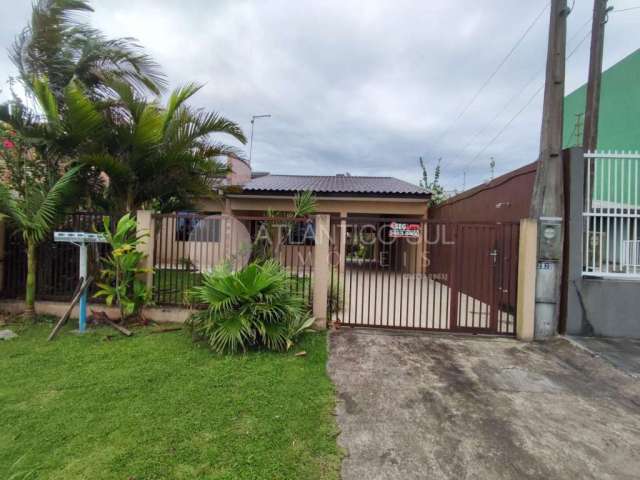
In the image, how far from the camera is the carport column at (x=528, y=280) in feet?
17.1

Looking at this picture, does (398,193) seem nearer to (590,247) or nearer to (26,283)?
(590,247)

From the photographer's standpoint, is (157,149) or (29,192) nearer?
(29,192)

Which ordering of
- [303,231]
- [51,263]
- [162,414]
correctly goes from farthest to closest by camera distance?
1. [303,231]
2. [51,263]
3. [162,414]

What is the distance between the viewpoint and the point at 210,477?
2.14 m

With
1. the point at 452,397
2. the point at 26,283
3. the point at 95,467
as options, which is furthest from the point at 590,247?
the point at 26,283

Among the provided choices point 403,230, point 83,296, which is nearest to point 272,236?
point 403,230

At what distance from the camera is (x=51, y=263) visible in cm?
594

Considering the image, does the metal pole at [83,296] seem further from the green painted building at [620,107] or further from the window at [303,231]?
the green painted building at [620,107]

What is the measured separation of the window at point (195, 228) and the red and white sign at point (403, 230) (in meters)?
3.58

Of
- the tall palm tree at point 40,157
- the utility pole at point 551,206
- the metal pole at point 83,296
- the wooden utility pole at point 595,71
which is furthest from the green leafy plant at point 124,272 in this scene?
the wooden utility pole at point 595,71

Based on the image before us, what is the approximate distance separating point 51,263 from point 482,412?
776 centimetres

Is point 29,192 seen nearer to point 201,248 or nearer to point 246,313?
point 201,248

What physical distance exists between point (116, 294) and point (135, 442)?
362 cm

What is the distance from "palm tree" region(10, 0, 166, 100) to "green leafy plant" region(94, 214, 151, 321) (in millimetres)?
2885
